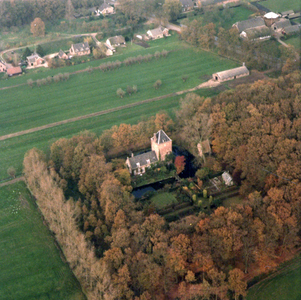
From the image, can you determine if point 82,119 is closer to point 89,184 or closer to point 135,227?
point 89,184

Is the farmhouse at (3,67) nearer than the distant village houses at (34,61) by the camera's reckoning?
Yes

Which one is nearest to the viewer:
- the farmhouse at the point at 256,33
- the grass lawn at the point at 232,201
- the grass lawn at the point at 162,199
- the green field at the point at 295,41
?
the grass lawn at the point at 232,201

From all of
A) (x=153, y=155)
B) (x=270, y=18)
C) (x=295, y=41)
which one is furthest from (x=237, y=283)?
(x=270, y=18)

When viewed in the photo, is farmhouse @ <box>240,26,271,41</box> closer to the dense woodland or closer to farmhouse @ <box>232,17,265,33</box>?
farmhouse @ <box>232,17,265,33</box>

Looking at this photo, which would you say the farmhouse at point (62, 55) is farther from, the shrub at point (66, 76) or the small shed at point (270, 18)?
the small shed at point (270, 18)

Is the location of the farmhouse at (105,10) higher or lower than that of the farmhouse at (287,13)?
higher

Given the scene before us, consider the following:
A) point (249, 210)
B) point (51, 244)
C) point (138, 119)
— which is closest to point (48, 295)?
point (51, 244)

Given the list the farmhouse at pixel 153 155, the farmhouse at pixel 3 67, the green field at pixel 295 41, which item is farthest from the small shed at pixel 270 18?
the farmhouse at pixel 3 67
